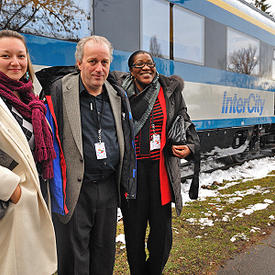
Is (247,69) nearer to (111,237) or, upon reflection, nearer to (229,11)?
(229,11)

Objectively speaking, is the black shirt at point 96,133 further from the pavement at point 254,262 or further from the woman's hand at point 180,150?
the pavement at point 254,262

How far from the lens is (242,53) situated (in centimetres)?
658

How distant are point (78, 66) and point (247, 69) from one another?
5.84 m

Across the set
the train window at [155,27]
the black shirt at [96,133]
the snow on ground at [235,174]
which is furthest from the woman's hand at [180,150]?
the train window at [155,27]

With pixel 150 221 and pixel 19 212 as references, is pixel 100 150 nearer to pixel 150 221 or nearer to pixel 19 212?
pixel 19 212

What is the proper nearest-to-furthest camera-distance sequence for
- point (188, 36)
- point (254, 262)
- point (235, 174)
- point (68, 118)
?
point (68, 118) < point (254, 262) < point (188, 36) < point (235, 174)

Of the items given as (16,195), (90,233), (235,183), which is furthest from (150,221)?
(235,183)

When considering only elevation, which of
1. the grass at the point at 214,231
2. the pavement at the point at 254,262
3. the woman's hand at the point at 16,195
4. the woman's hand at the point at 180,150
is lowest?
the pavement at the point at 254,262

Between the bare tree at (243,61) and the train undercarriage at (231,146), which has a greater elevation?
the bare tree at (243,61)

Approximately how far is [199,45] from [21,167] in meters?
4.67

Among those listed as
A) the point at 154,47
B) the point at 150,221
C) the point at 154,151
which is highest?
the point at 154,47

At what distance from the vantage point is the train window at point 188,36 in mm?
4949

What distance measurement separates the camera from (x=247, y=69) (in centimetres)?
685

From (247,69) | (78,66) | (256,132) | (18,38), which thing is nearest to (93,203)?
(78,66)
